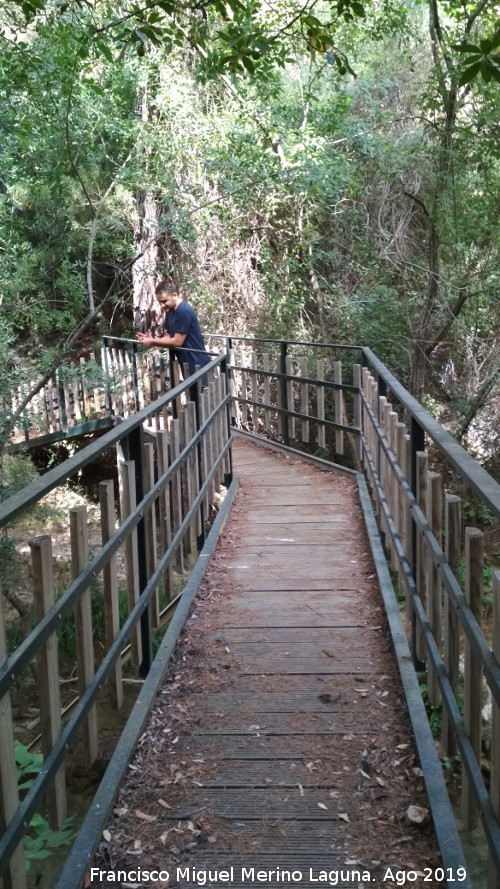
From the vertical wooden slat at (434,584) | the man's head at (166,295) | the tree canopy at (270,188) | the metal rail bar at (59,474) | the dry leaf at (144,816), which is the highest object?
the tree canopy at (270,188)

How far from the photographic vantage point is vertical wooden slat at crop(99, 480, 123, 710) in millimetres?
3410

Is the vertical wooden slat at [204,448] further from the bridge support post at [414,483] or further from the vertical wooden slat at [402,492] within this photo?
the bridge support post at [414,483]

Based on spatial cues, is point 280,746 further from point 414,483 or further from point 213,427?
point 213,427

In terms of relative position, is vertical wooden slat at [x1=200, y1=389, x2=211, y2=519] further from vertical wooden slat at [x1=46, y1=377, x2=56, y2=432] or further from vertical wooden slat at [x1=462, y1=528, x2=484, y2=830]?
vertical wooden slat at [x1=46, y1=377, x2=56, y2=432]

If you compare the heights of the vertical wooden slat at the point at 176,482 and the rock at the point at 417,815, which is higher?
the vertical wooden slat at the point at 176,482

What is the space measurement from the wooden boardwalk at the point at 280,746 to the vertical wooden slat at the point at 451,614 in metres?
0.24

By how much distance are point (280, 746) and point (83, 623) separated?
3.51 feet

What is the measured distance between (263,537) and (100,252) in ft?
37.3

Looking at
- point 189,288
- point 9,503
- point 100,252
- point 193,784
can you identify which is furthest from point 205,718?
point 100,252

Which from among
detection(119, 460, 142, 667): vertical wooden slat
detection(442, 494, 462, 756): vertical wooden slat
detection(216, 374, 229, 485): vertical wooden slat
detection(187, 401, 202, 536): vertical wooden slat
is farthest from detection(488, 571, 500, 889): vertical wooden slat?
detection(216, 374, 229, 485): vertical wooden slat

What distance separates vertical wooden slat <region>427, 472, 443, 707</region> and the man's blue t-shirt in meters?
6.61

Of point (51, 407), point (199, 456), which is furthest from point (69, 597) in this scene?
point (51, 407)

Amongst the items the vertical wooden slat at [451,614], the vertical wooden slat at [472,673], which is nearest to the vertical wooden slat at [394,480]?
the vertical wooden slat at [451,614]

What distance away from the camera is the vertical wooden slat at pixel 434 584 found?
3.47 m
